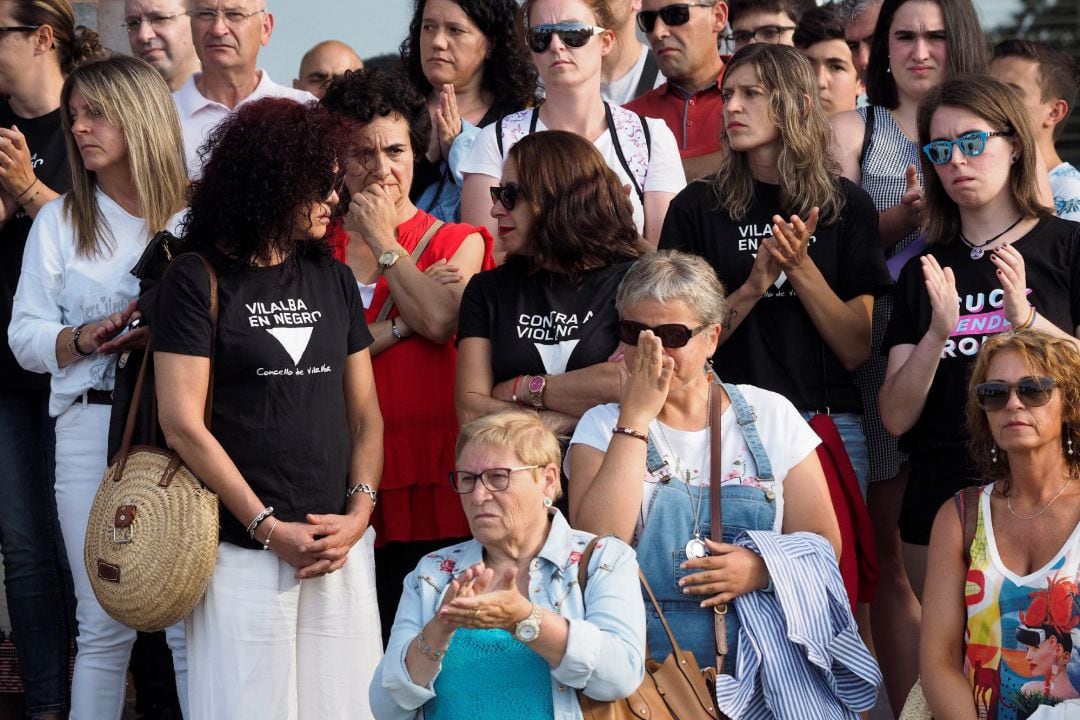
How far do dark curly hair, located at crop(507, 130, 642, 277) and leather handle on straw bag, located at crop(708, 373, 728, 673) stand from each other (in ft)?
2.22

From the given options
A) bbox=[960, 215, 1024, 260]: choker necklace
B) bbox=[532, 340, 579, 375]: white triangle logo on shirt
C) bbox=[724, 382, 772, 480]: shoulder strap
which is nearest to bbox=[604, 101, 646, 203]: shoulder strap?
bbox=[532, 340, 579, 375]: white triangle logo on shirt

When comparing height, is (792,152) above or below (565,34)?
below

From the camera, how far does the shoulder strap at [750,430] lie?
3992 mm

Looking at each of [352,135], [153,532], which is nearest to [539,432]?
[153,532]

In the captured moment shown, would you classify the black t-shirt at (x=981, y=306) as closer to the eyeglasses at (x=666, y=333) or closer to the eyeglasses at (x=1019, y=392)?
the eyeglasses at (x=1019, y=392)

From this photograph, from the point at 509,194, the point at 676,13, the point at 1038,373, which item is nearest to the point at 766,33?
the point at 676,13

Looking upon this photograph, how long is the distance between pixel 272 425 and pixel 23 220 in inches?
64.9

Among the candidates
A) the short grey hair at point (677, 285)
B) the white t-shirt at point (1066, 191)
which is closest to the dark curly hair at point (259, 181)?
the short grey hair at point (677, 285)

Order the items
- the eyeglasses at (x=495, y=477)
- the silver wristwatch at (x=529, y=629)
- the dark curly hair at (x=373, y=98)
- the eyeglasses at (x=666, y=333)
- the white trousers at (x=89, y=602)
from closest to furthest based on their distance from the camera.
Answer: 1. the silver wristwatch at (x=529, y=629)
2. the eyeglasses at (x=495, y=477)
3. the eyeglasses at (x=666, y=333)
4. the white trousers at (x=89, y=602)
5. the dark curly hair at (x=373, y=98)

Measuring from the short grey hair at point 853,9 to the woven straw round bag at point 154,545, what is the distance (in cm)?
391

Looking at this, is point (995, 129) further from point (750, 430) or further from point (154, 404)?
point (154, 404)

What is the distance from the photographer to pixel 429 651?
3.46 m

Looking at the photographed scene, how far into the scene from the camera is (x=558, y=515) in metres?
3.75

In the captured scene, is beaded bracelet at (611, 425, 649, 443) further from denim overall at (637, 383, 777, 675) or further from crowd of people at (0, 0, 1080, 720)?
denim overall at (637, 383, 777, 675)
